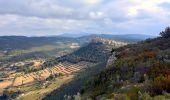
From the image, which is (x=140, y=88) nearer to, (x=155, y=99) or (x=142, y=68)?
(x=155, y=99)

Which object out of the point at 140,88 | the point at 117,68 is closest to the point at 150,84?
the point at 140,88

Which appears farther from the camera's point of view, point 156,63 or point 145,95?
point 156,63

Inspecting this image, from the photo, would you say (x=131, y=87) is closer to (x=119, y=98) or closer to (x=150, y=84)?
(x=150, y=84)

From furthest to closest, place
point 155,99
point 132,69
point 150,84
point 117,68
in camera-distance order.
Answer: point 117,68 → point 132,69 → point 150,84 → point 155,99

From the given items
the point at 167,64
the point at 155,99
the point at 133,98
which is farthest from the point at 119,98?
the point at 167,64

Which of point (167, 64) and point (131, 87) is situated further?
point (167, 64)

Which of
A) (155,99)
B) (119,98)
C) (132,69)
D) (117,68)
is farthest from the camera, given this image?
(117,68)

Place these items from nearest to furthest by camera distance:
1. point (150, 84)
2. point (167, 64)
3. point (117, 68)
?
point (150, 84)
point (167, 64)
point (117, 68)

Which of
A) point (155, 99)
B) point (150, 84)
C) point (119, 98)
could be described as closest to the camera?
point (155, 99)
